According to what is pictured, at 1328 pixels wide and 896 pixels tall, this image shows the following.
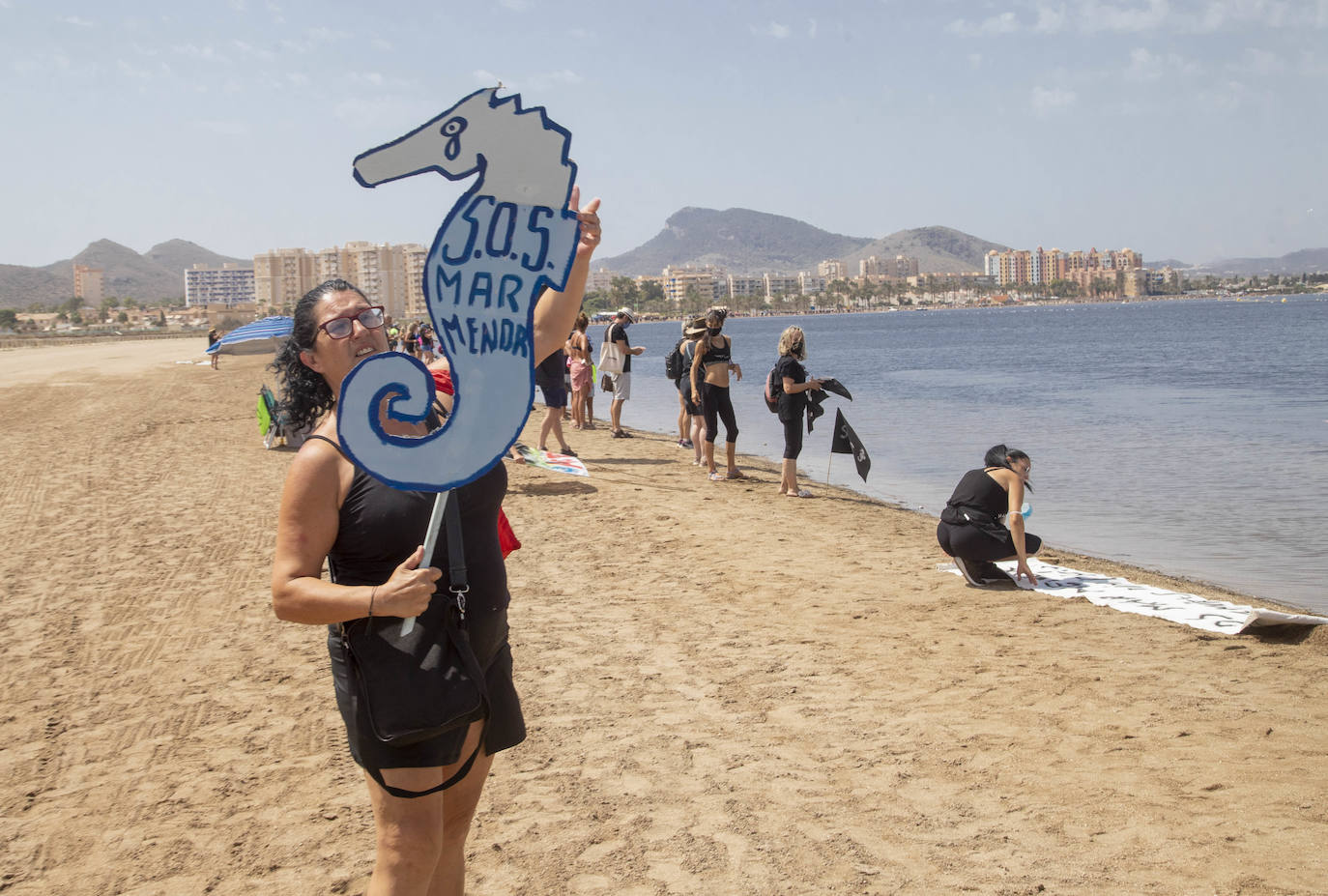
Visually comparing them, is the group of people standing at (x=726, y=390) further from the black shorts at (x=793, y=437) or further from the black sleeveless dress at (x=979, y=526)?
the black sleeveless dress at (x=979, y=526)

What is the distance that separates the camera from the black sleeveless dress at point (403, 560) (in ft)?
6.95

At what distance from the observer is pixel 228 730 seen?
4461 millimetres

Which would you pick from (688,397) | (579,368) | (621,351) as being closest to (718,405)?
(688,397)

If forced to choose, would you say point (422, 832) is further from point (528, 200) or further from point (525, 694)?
point (525, 694)

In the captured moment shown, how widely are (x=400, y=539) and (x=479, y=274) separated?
1.93 feet

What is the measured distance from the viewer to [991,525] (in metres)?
Answer: 6.83

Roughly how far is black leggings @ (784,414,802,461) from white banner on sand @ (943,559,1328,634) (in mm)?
2978

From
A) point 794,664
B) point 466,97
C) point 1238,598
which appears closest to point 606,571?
point 794,664

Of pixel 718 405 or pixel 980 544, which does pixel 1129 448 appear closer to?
pixel 718 405

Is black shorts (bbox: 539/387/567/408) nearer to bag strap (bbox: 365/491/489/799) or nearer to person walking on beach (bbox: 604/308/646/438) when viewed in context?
person walking on beach (bbox: 604/308/646/438)

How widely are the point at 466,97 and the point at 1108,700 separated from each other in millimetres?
3999

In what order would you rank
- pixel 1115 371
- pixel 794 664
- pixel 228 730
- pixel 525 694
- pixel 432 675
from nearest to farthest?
pixel 432 675 < pixel 228 730 < pixel 525 694 < pixel 794 664 < pixel 1115 371

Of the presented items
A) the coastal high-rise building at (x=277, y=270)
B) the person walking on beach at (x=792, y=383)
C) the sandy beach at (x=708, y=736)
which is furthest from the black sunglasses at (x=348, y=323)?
the coastal high-rise building at (x=277, y=270)

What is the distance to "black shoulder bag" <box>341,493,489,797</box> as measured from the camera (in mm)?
2076
